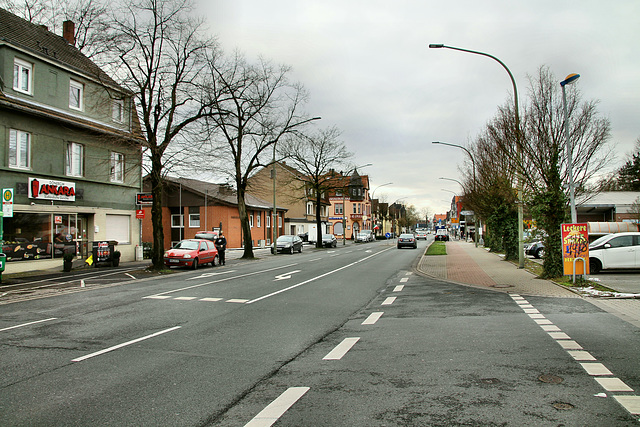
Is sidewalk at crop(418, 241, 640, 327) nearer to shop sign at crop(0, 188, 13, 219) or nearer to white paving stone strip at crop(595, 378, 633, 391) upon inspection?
white paving stone strip at crop(595, 378, 633, 391)

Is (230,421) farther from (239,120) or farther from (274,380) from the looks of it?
(239,120)

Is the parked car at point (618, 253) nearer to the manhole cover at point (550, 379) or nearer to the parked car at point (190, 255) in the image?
the manhole cover at point (550, 379)

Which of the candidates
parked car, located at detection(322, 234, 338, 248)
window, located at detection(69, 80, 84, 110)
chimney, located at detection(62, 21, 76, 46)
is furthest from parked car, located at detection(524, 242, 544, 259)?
chimney, located at detection(62, 21, 76, 46)

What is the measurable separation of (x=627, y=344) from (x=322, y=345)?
4.29 metres

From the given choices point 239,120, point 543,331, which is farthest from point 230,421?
point 239,120

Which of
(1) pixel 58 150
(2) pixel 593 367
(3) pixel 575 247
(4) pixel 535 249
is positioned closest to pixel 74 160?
(1) pixel 58 150

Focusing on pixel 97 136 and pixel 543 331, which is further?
pixel 97 136

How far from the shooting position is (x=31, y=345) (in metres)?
7.14

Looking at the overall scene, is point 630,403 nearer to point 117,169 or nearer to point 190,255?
point 190,255

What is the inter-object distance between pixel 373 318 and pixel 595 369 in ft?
14.6

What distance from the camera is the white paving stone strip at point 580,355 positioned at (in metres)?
5.91

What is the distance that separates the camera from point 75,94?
79.7 feet

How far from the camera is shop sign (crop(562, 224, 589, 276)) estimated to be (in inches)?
539

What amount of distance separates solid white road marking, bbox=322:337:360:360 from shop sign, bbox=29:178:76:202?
62.1 feet
